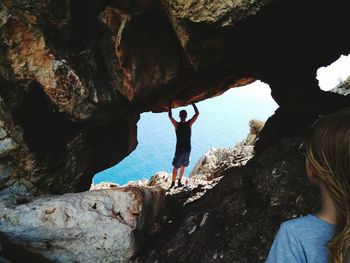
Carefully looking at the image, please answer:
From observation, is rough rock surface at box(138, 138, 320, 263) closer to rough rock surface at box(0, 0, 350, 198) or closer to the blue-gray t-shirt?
rough rock surface at box(0, 0, 350, 198)

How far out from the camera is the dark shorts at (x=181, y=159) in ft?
39.2

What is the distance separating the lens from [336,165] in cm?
185

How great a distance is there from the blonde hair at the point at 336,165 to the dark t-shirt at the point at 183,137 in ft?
32.3

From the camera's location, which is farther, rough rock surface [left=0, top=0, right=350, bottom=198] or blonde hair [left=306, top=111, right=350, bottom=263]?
rough rock surface [left=0, top=0, right=350, bottom=198]

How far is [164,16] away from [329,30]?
153 inches

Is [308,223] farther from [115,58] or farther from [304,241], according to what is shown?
[115,58]

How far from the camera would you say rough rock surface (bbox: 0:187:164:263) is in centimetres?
621

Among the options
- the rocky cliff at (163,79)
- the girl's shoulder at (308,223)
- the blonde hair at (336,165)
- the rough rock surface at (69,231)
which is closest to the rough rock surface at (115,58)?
the rocky cliff at (163,79)

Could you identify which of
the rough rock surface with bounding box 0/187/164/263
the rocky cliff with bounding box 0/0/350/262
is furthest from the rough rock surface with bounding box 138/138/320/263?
the rough rock surface with bounding box 0/187/164/263

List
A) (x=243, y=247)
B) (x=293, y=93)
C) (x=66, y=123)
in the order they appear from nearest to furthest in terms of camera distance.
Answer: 1. (x=243, y=247)
2. (x=66, y=123)
3. (x=293, y=93)

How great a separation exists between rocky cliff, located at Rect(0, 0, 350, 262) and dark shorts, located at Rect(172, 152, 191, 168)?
366cm

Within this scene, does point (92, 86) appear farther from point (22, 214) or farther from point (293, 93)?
point (293, 93)

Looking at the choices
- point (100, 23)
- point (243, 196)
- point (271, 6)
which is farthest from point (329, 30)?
point (100, 23)

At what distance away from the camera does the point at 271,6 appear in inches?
233
